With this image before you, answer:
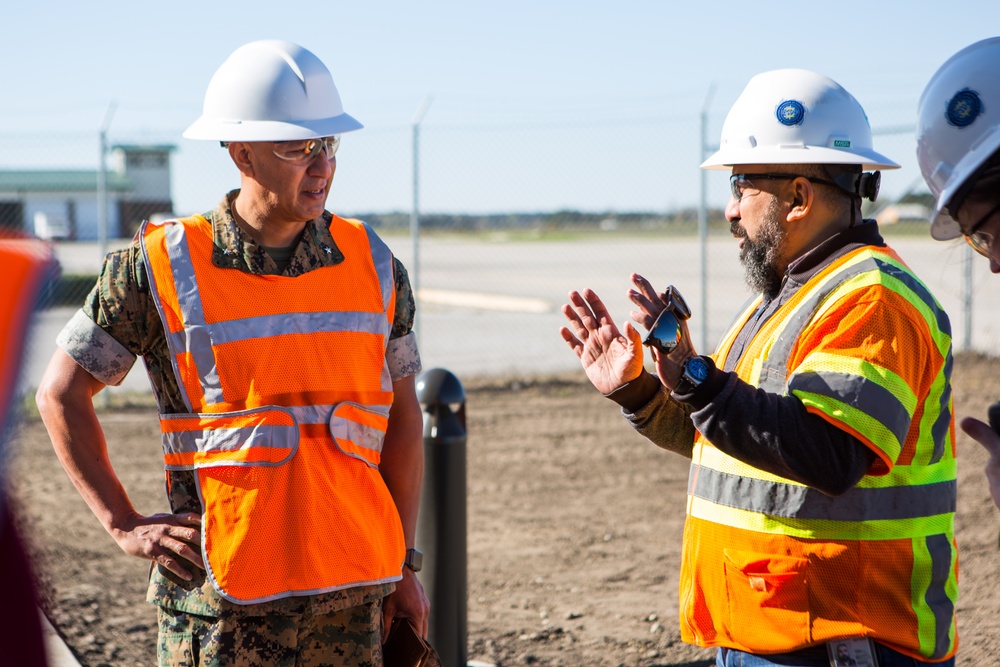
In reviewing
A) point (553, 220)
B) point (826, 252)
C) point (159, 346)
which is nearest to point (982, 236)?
point (826, 252)

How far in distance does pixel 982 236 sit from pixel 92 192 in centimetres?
2410

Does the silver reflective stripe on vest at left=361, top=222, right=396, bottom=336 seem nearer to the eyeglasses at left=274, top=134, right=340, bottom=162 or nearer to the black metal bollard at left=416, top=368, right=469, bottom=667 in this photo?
the eyeglasses at left=274, top=134, right=340, bottom=162

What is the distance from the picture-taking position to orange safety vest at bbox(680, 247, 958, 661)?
90.5 inches

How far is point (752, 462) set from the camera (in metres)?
2.32

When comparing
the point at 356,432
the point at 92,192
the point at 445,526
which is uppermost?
the point at 92,192

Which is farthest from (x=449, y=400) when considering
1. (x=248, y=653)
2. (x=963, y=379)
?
(x=963, y=379)

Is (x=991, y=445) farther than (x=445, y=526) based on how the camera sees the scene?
No


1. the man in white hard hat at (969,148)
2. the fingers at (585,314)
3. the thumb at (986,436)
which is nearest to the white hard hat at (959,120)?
the man in white hard hat at (969,148)

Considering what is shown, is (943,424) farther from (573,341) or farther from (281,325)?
(281,325)

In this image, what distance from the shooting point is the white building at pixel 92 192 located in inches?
509

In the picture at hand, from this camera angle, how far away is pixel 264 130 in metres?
2.75

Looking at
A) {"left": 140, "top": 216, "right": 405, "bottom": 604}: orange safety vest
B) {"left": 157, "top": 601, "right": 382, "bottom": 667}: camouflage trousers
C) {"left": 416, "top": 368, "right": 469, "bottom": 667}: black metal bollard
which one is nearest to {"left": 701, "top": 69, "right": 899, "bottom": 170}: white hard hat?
{"left": 140, "top": 216, "right": 405, "bottom": 604}: orange safety vest

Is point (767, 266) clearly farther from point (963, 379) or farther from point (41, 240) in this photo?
point (963, 379)

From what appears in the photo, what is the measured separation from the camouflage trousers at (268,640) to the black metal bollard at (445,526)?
5.31 ft
